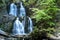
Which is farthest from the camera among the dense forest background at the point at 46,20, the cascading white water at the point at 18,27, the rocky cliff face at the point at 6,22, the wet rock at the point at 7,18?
the cascading white water at the point at 18,27

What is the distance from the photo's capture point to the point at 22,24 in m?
18.3

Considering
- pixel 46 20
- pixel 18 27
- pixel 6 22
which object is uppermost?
pixel 6 22

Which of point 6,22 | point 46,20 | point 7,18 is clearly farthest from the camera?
point 7,18

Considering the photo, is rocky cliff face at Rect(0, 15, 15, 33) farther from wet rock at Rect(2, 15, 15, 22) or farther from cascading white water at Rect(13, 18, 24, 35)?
cascading white water at Rect(13, 18, 24, 35)

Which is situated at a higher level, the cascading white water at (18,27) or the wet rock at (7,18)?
the wet rock at (7,18)

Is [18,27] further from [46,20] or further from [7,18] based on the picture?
[46,20]

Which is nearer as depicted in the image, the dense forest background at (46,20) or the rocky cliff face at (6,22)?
the dense forest background at (46,20)

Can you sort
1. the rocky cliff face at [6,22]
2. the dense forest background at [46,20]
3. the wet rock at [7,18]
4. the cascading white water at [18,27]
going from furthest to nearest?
1. the cascading white water at [18,27]
2. the wet rock at [7,18]
3. the rocky cliff face at [6,22]
4. the dense forest background at [46,20]

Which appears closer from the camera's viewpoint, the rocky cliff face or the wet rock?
the rocky cliff face

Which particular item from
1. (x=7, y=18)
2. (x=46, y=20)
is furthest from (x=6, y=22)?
(x=46, y=20)

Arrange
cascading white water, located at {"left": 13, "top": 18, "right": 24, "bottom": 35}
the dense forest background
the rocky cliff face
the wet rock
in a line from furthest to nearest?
1. cascading white water, located at {"left": 13, "top": 18, "right": 24, "bottom": 35}
2. the wet rock
3. the rocky cliff face
4. the dense forest background

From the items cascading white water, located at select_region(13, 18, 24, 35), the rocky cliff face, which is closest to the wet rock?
the rocky cliff face

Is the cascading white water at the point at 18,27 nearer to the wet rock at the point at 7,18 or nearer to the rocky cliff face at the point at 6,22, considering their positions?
the rocky cliff face at the point at 6,22

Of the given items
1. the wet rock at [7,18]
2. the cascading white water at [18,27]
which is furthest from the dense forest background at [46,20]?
the wet rock at [7,18]
